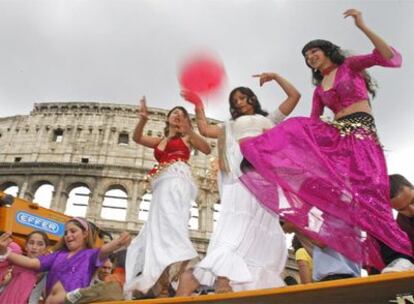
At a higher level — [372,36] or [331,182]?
[372,36]

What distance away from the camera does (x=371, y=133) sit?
2.56 meters

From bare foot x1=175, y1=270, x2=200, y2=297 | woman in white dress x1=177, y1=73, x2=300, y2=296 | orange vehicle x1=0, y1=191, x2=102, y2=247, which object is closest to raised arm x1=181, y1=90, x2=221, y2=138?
woman in white dress x1=177, y1=73, x2=300, y2=296

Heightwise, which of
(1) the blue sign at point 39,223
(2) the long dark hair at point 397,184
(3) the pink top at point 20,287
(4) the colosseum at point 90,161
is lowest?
(3) the pink top at point 20,287

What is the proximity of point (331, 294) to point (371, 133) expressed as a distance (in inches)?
47.2

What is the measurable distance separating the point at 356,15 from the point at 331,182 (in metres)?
1.17

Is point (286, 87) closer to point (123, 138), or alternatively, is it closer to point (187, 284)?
point (187, 284)

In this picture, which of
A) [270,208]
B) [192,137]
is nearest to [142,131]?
[192,137]

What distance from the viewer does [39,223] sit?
320 inches

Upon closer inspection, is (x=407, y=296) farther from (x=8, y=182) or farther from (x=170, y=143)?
(x=8, y=182)

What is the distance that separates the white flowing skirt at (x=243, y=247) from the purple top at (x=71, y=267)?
99 cm

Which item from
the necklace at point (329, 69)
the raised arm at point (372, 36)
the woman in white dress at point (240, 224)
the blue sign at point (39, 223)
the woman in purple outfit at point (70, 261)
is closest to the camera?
the raised arm at point (372, 36)

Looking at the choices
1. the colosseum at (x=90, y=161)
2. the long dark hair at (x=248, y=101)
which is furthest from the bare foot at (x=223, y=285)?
the colosseum at (x=90, y=161)

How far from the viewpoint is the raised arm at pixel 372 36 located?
2516mm

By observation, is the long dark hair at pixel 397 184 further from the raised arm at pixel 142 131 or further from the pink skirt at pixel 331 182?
the raised arm at pixel 142 131
